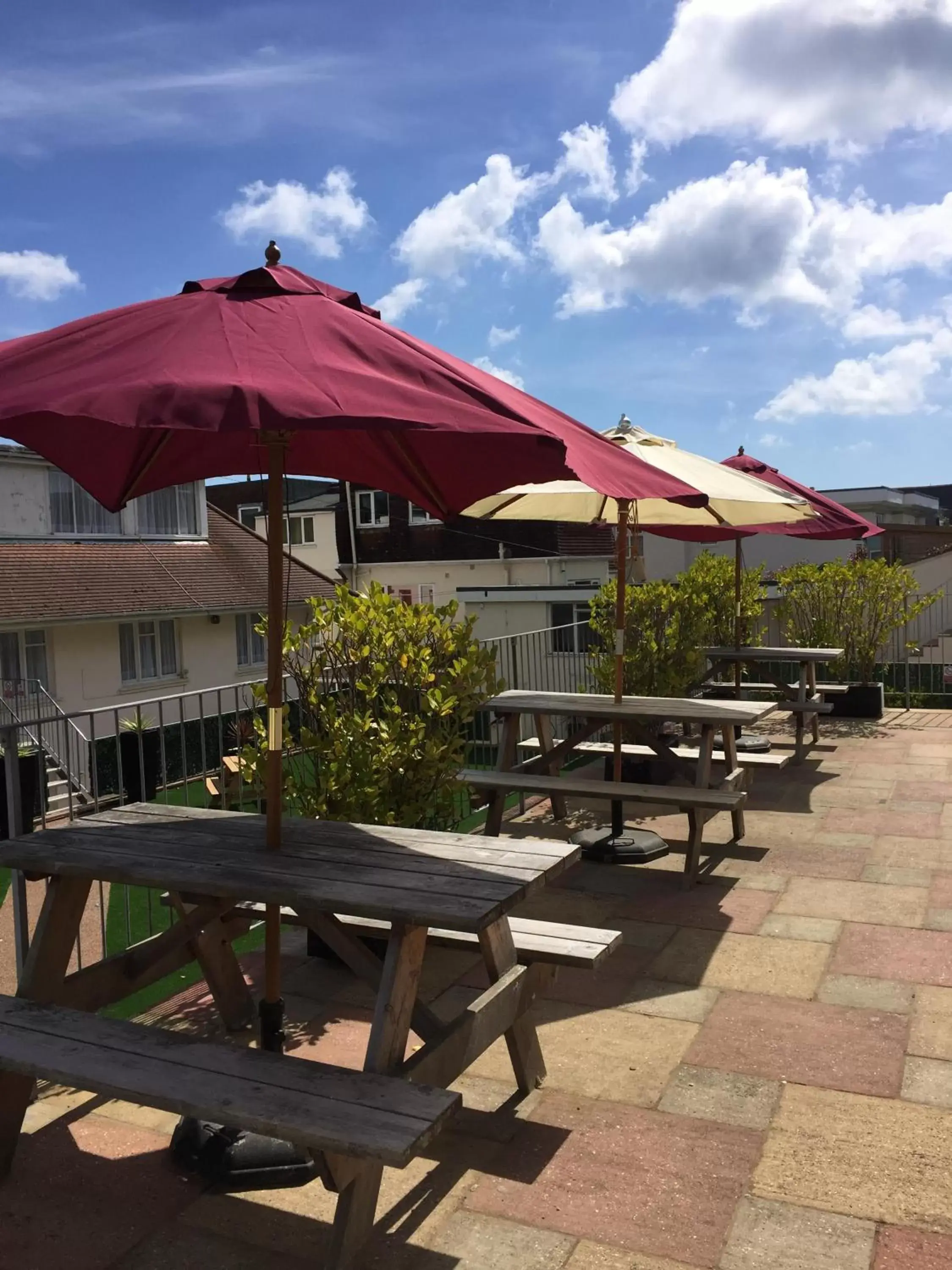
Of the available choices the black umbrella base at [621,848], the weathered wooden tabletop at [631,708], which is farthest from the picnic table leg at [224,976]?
the weathered wooden tabletop at [631,708]

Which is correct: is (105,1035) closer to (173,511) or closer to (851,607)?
(851,607)

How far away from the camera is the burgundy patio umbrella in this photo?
2.42 m

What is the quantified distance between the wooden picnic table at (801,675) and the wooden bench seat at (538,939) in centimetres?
635

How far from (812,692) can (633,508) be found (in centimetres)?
432

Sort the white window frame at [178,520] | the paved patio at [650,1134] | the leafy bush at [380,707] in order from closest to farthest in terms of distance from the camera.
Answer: the paved patio at [650,1134] < the leafy bush at [380,707] < the white window frame at [178,520]

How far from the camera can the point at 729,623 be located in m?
11.5

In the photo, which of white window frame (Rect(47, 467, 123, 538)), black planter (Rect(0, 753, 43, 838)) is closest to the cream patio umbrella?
black planter (Rect(0, 753, 43, 838))

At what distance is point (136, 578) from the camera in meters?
22.7

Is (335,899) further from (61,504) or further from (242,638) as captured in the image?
(242,638)

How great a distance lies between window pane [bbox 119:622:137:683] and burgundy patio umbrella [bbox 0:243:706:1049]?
749 inches

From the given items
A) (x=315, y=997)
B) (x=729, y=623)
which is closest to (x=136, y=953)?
(x=315, y=997)

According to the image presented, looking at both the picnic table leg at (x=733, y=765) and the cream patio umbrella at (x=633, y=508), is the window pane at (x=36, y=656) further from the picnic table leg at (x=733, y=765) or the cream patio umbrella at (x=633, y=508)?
the picnic table leg at (x=733, y=765)

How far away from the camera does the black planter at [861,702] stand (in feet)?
40.7

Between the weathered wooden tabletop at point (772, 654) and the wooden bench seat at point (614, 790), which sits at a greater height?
the weathered wooden tabletop at point (772, 654)
